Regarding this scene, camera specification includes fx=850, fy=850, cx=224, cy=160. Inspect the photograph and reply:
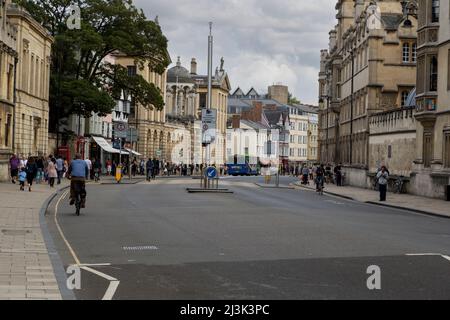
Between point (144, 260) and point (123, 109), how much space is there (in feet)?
282

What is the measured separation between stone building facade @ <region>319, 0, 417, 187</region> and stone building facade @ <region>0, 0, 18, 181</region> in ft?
80.1

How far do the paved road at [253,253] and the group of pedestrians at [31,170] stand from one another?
40.3 ft

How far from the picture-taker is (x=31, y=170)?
127 ft

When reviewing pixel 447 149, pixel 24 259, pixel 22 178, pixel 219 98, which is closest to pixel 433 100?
pixel 447 149

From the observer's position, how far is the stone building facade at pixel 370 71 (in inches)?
2478

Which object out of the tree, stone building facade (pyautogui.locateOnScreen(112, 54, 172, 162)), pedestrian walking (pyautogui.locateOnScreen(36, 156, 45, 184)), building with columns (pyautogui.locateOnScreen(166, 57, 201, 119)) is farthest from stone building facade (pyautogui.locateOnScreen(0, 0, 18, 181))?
building with columns (pyautogui.locateOnScreen(166, 57, 201, 119))

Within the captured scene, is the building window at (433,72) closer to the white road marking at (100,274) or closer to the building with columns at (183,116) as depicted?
the white road marking at (100,274)

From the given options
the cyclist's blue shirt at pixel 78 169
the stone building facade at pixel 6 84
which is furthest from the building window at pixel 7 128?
the cyclist's blue shirt at pixel 78 169

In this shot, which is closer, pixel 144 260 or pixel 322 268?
pixel 322 268

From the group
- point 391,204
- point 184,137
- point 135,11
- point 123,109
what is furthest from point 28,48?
point 184,137

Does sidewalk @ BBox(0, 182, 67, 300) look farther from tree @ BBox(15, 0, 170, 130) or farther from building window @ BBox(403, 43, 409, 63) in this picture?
building window @ BBox(403, 43, 409, 63)

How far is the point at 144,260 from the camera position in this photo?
14297 millimetres

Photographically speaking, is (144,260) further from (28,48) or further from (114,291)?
(28,48)

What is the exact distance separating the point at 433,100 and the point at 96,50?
99.0 feet
